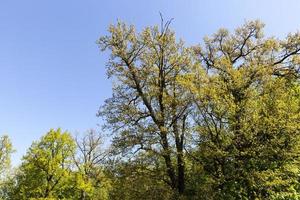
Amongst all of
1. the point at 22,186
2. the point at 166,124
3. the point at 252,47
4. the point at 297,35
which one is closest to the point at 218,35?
the point at 252,47

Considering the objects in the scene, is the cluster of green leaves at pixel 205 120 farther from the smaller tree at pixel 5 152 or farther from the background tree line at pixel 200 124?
the smaller tree at pixel 5 152

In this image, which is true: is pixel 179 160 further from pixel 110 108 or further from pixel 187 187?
pixel 110 108

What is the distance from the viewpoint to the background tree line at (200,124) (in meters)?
19.5

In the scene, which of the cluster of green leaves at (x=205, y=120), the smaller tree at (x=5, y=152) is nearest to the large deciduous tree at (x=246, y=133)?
the cluster of green leaves at (x=205, y=120)

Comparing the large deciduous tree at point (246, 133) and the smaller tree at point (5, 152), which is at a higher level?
the smaller tree at point (5, 152)

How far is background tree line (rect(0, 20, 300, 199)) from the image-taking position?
1948 cm

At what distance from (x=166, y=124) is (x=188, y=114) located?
1.63 m

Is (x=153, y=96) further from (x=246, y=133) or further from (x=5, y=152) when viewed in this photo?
(x=5, y=152)

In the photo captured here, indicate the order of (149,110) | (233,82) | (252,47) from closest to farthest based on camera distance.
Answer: (233,82)
(149,110)
(252,47)

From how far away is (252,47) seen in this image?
32.7 m

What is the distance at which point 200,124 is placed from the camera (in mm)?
21266

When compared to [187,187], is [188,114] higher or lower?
higher

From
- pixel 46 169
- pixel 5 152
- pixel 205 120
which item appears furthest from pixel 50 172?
pixel 205 120

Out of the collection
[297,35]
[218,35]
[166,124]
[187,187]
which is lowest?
[187,187]
